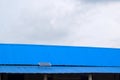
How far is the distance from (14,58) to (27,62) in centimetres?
114

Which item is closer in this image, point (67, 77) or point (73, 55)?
point (67, 77)

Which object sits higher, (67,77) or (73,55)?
(73,55)

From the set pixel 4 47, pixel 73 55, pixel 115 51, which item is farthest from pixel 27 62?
pixel 115 51

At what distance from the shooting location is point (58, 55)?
28.2 metres

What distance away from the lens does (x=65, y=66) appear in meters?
27.7

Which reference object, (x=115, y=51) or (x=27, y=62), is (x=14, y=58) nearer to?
(x=27, y=62)

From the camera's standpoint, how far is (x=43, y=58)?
90.7 feet

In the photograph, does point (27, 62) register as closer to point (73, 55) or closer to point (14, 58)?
point (14, 58)

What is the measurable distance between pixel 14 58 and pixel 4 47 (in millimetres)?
1264

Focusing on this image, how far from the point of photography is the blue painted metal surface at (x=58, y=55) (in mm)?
27075

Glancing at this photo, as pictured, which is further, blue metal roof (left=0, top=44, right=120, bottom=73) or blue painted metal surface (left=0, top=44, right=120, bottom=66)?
blue painted metal surface (left=0, top=44, right=120, bottom=66)

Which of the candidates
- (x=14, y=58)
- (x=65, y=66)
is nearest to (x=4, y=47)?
(x=14, y=58)

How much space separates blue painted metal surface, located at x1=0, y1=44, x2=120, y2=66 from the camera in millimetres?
27075

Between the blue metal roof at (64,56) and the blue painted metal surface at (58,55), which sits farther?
the blue painted metal surface at (58,55)
